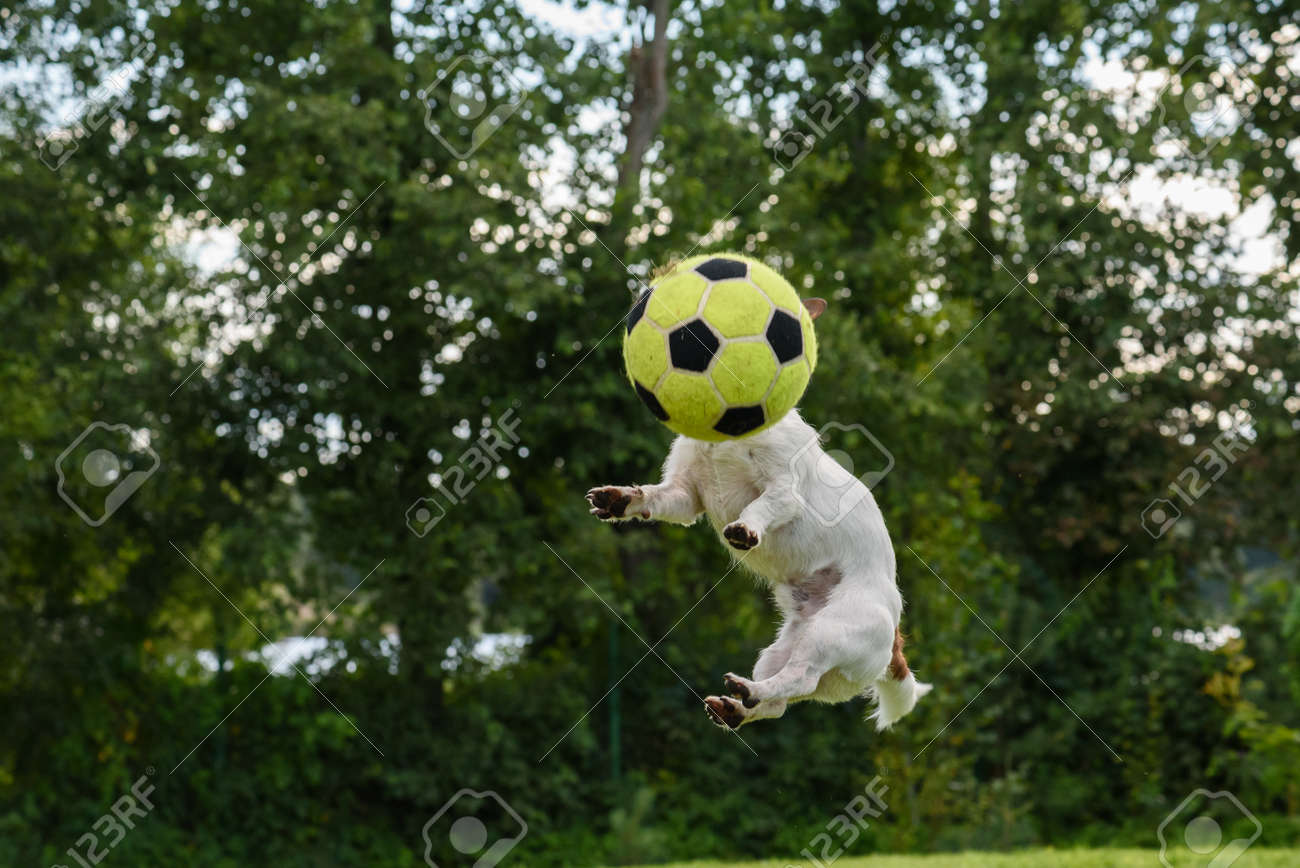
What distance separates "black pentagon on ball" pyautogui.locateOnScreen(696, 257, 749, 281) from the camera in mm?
3678

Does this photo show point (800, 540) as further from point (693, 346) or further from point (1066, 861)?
point (1066, 861)

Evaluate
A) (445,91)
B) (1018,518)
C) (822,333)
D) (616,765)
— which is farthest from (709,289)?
(1018,518)

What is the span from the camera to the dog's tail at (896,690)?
13.4 feet

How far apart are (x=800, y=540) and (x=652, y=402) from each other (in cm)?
59

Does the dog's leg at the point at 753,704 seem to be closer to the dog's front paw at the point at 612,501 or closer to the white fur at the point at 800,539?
the white fur at the point at 800,539

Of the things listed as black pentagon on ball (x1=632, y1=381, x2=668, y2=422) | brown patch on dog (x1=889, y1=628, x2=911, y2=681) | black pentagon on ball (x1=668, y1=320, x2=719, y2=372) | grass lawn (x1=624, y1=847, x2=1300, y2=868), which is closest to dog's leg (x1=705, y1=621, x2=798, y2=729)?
brown patch on dog (x1=889, y1=628, x2=911, y2=681)

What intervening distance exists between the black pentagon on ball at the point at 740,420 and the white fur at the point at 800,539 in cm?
17

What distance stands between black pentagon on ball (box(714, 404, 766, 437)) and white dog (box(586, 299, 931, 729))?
0.13 meters

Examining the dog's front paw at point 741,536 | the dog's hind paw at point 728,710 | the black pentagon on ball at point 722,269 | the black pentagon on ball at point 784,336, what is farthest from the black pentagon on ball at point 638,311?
the dog's hind paw at point 728,710

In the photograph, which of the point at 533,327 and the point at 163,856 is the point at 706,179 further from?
the point at 163,856

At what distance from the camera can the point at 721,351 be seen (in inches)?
139

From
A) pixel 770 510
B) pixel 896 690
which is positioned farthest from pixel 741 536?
pixel 896 690

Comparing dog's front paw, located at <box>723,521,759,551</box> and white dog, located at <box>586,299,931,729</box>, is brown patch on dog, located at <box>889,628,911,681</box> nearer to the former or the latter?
white dog, located at <box>586,299,931,729</box>

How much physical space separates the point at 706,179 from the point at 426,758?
6.32 metres
